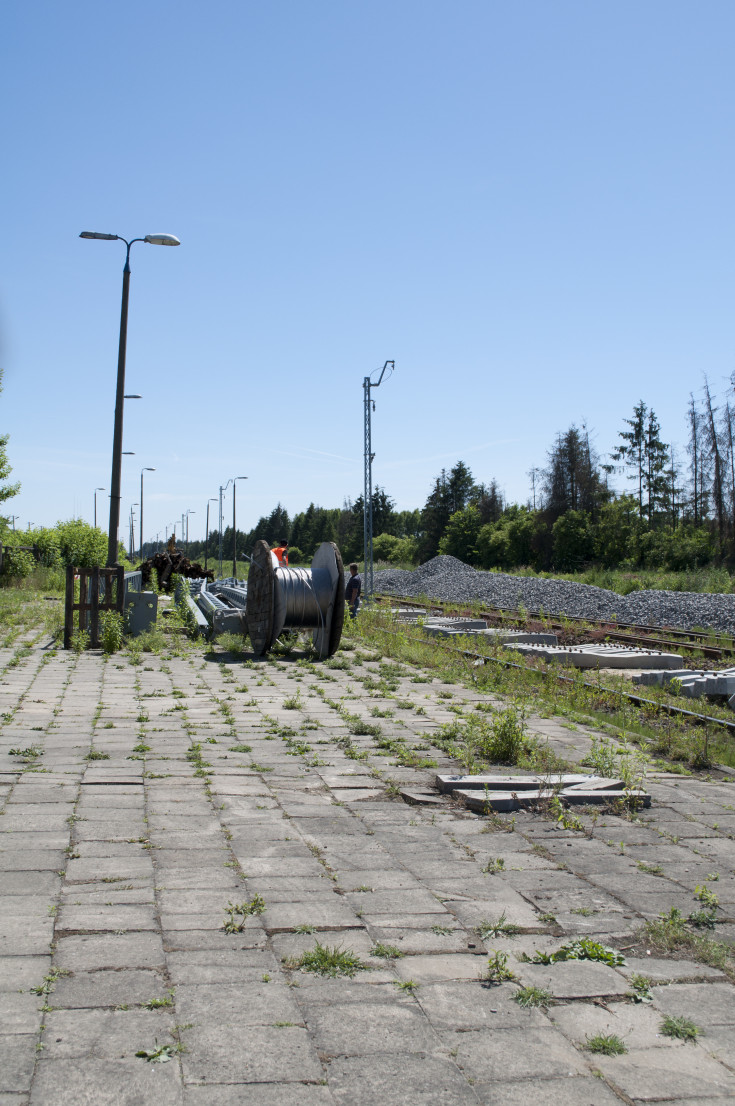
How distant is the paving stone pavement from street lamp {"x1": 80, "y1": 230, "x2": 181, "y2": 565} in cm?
1042

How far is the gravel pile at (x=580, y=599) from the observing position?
877 inches

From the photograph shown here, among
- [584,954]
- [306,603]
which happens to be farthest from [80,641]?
[584,954]

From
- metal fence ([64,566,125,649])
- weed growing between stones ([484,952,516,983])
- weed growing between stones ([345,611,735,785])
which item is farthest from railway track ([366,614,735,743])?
metal fence ([64,566,125,649])

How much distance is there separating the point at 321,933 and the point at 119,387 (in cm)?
1558

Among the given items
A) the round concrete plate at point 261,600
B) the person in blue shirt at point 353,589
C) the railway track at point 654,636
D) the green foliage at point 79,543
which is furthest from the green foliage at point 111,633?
the green foliage at point 79,543

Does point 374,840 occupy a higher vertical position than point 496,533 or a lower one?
lower

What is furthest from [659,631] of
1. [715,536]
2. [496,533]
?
[496,533]

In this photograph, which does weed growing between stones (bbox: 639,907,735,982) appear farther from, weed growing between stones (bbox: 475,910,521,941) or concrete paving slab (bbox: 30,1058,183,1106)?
concrete paving slab (bbox: 30,1058,183,1106)

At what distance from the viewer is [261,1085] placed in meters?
2.62

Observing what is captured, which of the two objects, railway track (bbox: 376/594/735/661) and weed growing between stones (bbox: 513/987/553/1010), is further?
railway track (bbox: 376/594/735/661)

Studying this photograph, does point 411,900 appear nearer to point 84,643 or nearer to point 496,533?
point 84,643

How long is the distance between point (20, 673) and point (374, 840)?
8.74m

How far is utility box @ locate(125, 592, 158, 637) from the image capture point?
54.0ft

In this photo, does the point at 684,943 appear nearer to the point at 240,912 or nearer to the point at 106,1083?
the point at 240,912
